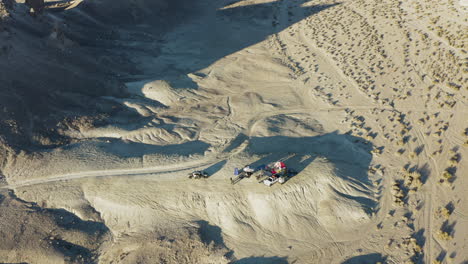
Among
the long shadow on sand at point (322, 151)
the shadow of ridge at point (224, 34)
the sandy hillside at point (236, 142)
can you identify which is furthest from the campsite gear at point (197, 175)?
the shadow of ridge at point (224, 34)

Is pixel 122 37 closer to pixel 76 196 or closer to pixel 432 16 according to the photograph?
pixel 76 196

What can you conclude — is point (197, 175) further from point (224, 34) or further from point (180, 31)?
point (180, 31)

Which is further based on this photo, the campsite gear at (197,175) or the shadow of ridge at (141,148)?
the shadow of ridge at (141,148)

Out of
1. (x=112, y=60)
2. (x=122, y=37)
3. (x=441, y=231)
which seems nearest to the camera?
(x=441, y=231)

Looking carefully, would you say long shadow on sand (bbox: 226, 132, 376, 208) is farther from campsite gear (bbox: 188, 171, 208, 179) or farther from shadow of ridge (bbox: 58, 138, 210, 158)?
campsite gear (bbox: 188, 171, 208, 179)

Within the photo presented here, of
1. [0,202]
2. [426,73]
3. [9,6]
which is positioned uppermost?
[9,6]

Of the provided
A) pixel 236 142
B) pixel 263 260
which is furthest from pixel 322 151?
pixel 263 260

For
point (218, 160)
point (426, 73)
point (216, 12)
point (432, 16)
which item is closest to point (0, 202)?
point (218, 160)

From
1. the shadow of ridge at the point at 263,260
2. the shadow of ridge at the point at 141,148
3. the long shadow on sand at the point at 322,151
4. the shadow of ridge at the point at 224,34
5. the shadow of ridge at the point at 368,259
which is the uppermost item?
the shadow of ridge at the point at 224,34

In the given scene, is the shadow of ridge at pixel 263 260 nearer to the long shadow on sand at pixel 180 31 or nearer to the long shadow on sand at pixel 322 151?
the long shadow on sand at pixel 322 151
